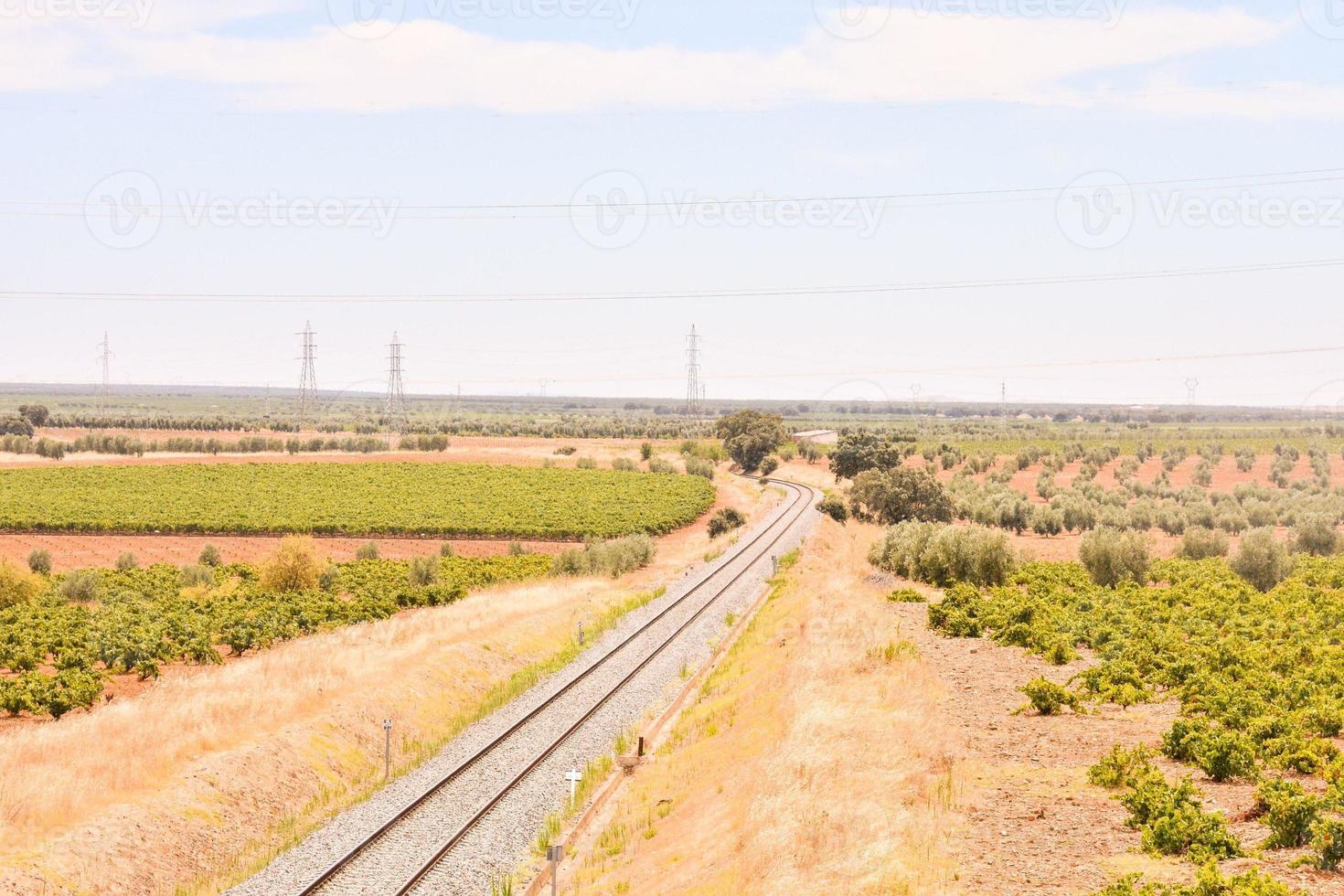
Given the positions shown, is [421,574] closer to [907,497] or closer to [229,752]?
[907,497]

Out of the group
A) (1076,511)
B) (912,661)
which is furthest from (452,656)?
(1076,511)

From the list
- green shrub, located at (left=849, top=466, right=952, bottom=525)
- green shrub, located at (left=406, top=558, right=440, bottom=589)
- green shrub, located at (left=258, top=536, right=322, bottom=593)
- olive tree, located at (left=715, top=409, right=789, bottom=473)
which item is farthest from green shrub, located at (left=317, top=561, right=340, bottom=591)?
olive tree, located at (left=715, top=409, right=789, bottom=473)

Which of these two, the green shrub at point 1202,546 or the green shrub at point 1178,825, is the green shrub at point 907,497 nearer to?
the green shrub at point 1202,546

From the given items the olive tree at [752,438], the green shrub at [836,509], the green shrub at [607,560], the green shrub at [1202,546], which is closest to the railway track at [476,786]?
the green shrub at [607,560]

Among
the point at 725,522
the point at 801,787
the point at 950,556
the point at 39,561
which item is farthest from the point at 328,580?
the point at 801,787

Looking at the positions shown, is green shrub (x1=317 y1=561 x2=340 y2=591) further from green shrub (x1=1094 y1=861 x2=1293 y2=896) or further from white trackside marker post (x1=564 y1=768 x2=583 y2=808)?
green shrub (x1=1094 y1=861 x2=1293 y2=896)

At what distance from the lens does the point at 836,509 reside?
253ft

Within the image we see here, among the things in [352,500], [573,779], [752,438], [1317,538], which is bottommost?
[352,500]

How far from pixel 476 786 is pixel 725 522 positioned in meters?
57.3

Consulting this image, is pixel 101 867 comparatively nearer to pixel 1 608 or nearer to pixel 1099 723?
pixel 1099 723

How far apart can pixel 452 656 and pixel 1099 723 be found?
19780 mm

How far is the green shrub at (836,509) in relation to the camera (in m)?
76.5

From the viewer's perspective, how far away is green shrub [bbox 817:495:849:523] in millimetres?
76500

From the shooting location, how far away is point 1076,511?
249ft
